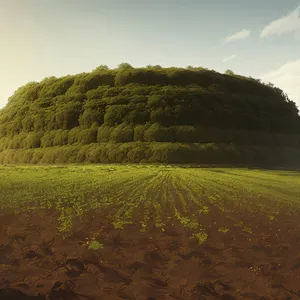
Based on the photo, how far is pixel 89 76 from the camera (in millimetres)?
59781

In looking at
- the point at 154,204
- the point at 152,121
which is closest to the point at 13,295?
the point at 154,204

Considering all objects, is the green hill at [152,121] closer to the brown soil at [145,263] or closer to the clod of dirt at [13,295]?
the brown soil at [145,263]

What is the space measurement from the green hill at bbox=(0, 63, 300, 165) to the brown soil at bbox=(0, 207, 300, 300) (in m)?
35.0

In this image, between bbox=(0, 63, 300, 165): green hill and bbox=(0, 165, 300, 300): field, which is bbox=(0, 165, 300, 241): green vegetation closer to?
Answer: bbox=(0, 165, 300, 300): field

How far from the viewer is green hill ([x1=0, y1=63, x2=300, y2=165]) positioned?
160 ft

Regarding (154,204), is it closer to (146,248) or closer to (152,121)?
(146,248)

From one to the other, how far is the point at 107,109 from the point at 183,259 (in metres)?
46.2

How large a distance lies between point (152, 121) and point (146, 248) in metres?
42.3

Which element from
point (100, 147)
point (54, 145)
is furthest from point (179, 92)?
point (54, 145)

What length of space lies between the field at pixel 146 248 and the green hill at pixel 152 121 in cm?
3107

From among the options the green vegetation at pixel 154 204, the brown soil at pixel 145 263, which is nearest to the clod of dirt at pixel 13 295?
the brown soil at pixel 145 263

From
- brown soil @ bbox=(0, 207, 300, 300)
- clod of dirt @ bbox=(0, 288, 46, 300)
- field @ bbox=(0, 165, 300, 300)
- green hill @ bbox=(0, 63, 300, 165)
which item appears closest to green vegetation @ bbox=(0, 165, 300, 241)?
field @ bbox=(0, 165, 300, 300)

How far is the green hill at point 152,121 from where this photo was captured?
160ft

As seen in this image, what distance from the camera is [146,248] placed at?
924cm
